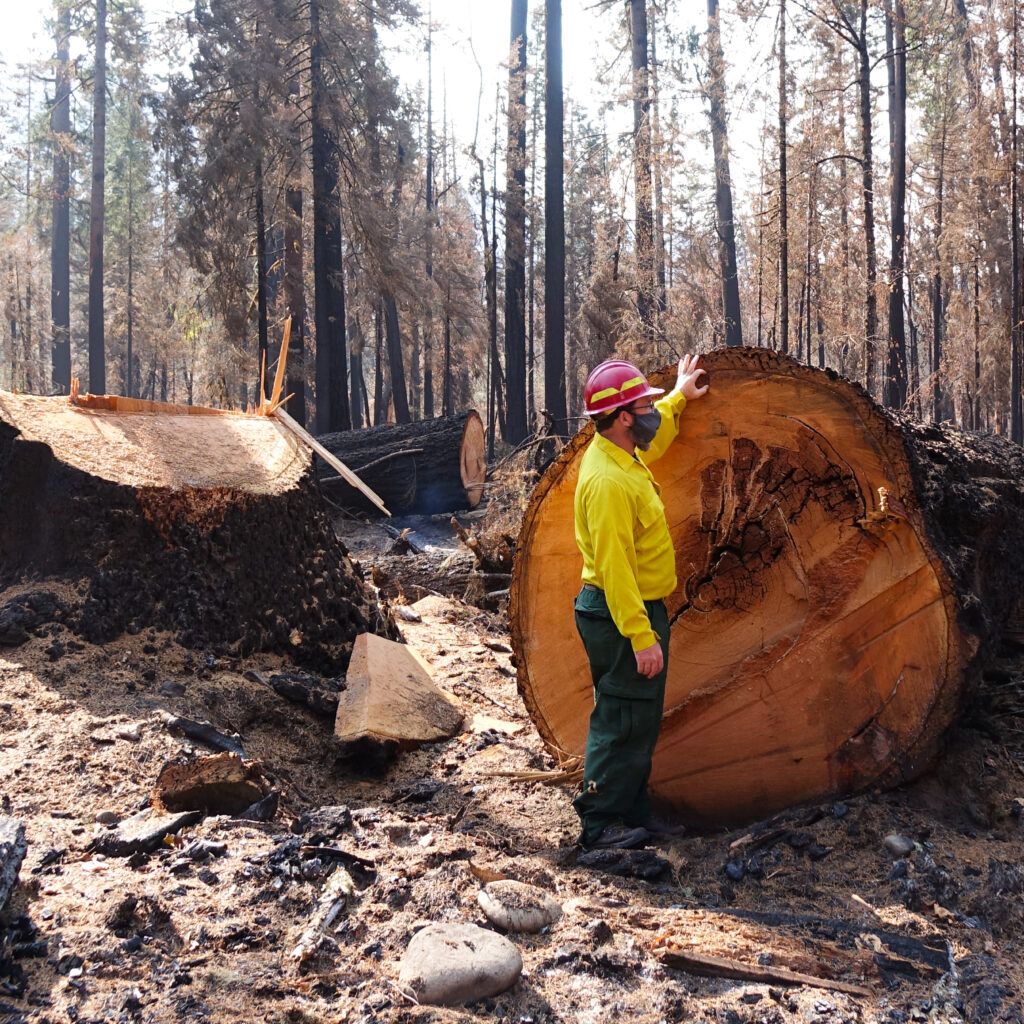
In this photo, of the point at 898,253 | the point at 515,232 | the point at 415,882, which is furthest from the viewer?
the point at 515,232

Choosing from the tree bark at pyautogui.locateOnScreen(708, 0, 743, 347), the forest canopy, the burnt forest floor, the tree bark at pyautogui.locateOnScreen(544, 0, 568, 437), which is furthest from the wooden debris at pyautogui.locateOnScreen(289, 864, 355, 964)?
the tree bark at pyautogui.locateOnScreen(708, 0, 743, 347)

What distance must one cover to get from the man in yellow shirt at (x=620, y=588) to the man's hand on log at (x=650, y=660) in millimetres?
20

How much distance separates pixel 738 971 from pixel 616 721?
103 centimetres

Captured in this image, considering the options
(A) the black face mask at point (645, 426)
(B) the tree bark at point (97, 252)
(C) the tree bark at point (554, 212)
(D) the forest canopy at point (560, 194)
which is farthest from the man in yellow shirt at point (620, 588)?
(B) the tree bark at point (97, 252)

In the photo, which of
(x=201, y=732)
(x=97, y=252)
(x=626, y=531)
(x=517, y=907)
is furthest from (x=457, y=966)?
(x=97, y=252)

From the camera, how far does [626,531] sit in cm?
308

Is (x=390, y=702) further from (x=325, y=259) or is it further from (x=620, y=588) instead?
(x=325, y=259)

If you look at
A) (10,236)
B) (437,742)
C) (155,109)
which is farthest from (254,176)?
(10,236)

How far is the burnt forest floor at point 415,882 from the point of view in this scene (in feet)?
7.06

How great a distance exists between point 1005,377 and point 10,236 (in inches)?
1097

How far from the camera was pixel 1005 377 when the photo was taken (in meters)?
17.8

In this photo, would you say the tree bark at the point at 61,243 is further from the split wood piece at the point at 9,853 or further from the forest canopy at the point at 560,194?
the split wood piece at the point at 9,853

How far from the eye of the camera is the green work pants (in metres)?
3.20

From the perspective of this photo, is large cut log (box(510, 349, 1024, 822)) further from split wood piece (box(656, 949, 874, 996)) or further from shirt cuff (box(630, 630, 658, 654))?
split wood piece (box(656, 949, 874, 996))
